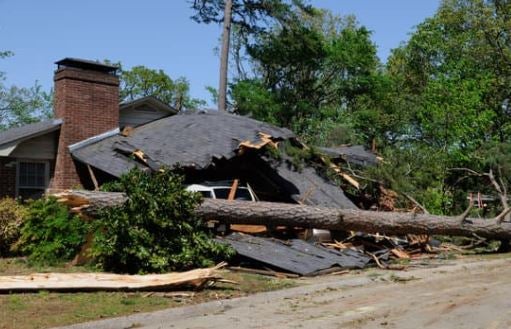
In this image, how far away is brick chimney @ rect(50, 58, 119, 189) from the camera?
19.7m

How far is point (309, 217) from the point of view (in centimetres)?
1562

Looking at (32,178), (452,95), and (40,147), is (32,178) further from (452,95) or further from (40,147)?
Result: (452,95)

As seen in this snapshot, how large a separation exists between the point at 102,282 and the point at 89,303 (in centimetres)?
102

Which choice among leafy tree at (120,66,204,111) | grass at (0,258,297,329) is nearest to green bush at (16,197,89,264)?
grass at (0,258,297,329)

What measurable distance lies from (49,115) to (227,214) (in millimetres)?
50875

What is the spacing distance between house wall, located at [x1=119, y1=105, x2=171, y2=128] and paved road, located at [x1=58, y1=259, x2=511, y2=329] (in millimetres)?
11816

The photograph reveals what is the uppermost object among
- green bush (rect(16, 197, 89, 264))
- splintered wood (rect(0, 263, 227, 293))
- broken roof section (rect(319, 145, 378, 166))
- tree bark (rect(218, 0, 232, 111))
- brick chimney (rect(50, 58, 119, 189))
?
tree bark (rect(218, 0, 232, 111))

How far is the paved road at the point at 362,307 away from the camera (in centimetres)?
845

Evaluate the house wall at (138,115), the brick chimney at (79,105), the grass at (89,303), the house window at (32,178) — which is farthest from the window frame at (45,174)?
the grass at (89,303)

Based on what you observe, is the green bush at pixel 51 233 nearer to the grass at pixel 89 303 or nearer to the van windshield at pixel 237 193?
the grass at pixel 89 303

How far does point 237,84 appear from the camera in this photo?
39375 millimetres

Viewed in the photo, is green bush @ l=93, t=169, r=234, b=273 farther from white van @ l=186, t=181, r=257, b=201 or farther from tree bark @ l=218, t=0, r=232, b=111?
tree bark @ l=218, t=0, r=232, b=111

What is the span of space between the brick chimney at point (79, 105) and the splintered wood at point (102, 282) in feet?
30.5

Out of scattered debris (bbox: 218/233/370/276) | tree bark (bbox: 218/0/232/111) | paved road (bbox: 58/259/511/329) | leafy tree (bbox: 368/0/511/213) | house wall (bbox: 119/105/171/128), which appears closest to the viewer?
paved road (bbox: 58/259/511/329)
